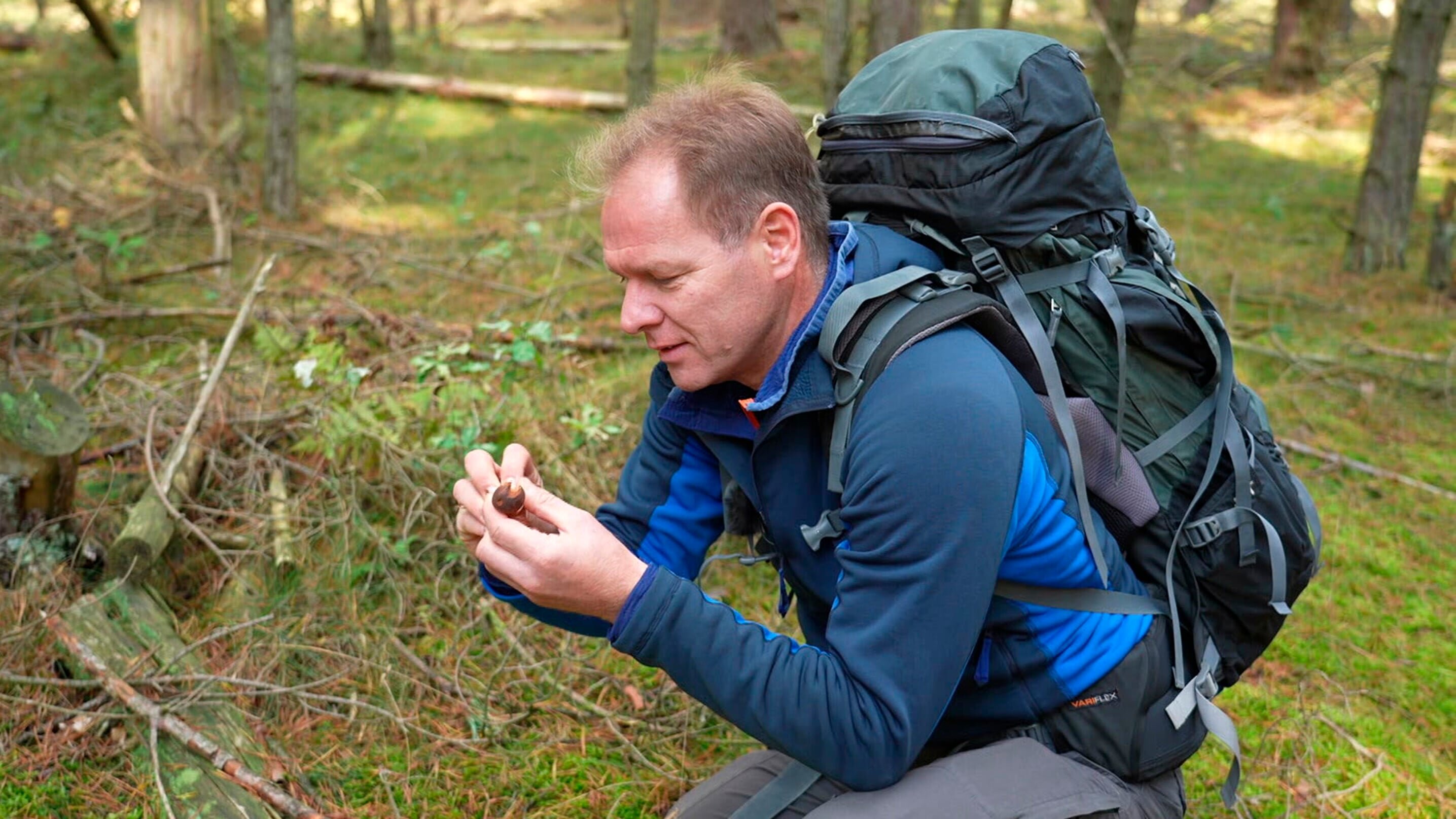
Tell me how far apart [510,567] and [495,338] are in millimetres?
3073

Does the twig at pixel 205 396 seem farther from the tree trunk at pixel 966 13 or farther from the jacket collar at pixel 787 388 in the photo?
the tree trunk at pixel 966 13

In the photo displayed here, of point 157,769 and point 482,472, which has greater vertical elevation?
point 482,472

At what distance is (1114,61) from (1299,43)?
4.35 meters

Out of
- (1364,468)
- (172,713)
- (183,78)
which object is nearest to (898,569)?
(172,713)

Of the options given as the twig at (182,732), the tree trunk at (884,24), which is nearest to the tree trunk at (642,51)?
the tree trunk at (884,24)

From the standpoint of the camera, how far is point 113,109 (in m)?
9.92

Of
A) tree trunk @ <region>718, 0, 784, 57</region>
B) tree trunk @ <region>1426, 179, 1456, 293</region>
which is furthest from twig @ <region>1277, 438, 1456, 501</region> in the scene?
tree trunk @ <region>718, 0, 784, 57</region>

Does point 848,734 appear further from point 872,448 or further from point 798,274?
point 798,274

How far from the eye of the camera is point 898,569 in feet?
5.25

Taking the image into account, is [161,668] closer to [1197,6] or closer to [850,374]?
[850,374]

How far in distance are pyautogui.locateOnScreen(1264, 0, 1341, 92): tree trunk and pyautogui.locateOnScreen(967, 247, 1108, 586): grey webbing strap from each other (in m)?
13.2

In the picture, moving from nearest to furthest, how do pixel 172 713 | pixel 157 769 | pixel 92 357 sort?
pixel 157 769 → pixel 172 713 → pixel 92 357

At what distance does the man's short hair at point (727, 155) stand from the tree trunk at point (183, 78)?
6.59 m

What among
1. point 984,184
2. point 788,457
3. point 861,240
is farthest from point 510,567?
point 984,184
